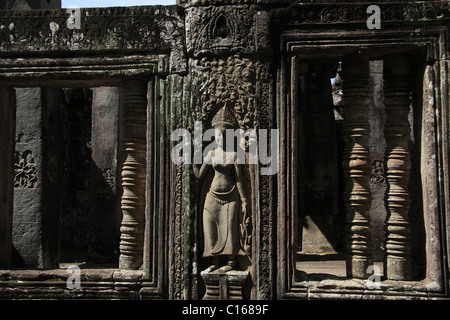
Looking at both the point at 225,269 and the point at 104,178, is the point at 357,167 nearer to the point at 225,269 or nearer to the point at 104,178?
the point at 225,269

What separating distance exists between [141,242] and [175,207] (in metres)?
0.61

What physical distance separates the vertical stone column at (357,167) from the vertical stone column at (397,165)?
21cm

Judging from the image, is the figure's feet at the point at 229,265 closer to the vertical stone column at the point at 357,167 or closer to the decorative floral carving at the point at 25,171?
the vertical stone column at the point at 357,167

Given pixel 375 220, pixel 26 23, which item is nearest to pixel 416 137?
pixel 26 23

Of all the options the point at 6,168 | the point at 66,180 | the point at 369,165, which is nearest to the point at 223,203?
the point at 369,165

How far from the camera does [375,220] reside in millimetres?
10422

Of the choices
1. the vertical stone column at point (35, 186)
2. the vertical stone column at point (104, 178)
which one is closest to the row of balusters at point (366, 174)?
the vertical stone column at point (35, 186)

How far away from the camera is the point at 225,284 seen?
507cm

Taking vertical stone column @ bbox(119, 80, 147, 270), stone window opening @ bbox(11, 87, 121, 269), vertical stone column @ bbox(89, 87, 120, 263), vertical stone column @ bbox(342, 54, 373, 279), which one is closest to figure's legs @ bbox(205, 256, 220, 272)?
vertical stone column @ bbox(119, 80, 147, 270)

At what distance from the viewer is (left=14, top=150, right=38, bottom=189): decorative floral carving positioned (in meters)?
7.71

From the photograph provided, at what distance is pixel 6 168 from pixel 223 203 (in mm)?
2532

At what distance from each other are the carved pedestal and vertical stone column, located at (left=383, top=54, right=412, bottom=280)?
4.85ft

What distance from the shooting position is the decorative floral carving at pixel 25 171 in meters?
7.71

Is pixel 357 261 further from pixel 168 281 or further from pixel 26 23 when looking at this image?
pixel 26 23
